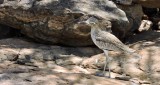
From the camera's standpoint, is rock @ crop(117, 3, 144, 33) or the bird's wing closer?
the bird's wing

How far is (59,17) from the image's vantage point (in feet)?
25.0

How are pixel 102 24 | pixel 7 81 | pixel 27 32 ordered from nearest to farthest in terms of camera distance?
pixel 7 81 < pixel 102 24 < pixel 27 32

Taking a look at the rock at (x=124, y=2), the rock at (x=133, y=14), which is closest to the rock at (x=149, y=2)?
the rock at (x=133, y=14)

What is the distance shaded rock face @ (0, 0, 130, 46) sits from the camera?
24.8 feet

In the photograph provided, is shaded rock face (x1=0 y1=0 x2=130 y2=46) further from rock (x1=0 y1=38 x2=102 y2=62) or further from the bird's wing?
the bird's wing

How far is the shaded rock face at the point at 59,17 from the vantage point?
24.8 feet

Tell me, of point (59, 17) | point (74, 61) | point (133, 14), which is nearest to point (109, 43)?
point (74, 61)

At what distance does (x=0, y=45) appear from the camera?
7.73 metres

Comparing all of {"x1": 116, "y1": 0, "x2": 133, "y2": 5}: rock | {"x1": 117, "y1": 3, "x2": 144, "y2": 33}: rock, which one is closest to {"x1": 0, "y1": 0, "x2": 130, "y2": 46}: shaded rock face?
{"x1": 116, "y1": 0, "x2": 133, "y2": 5}: rock

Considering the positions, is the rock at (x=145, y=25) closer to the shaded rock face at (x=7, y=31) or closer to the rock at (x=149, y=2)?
the rock at (x=149, y=2)

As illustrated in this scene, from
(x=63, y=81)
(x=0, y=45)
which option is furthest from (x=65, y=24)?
(x=63, y=81)

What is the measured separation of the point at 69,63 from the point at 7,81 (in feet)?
7.68

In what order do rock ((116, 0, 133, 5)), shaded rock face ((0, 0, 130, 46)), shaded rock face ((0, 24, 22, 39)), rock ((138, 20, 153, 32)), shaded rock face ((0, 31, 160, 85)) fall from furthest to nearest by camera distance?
rock ((138, 20, 153, 32))
shaded rock face ((0, 24, 22, 39))
rock ((116, 0, 133, 5))
shaded rock face ((0, 0, 130, 46))
shaded rock face ((0, 31, 160, 85))

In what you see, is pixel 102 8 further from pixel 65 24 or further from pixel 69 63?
pixel 69 63
